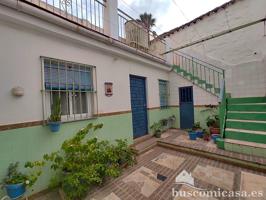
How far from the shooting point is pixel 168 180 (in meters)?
3.16

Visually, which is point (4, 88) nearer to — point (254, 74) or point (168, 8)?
point (168, 8)

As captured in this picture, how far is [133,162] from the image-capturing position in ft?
12.6

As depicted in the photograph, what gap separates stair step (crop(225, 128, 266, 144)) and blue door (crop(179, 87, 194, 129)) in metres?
2.59

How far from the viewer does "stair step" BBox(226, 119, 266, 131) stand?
4203 millimetres

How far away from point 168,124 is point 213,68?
11.9 ft

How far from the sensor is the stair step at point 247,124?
4203 mm

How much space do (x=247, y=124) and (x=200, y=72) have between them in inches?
157

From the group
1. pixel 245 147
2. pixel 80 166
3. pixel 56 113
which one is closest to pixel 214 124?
pixel 245 147

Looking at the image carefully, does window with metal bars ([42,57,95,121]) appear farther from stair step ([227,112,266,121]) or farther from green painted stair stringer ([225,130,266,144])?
stair step ([227,112,266,121])

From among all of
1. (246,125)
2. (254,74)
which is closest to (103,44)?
(246,125)

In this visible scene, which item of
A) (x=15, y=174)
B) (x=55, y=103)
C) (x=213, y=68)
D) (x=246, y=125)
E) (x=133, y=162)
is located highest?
(x=213, y=68)

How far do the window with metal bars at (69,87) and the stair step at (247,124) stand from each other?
14.2 ft

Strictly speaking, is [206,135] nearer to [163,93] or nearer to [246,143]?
A: [246,143]

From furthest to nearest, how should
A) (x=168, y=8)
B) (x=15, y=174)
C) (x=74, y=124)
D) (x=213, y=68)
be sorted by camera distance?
(x=213, y=68), (x=168, y=8), (x=74, y=124), (x=15, y=174)
